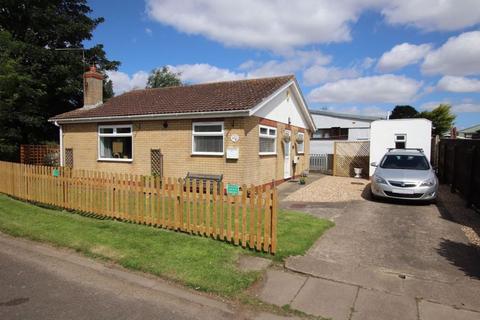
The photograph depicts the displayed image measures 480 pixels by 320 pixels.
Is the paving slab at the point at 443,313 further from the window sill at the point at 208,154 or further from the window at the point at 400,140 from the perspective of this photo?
the window at the point at 400,140

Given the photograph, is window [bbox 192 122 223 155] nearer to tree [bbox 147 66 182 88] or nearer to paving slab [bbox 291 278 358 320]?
paving slab [bbox 291 278 358 320]

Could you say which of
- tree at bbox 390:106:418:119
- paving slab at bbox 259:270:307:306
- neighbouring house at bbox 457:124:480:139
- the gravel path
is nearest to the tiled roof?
the gravel path

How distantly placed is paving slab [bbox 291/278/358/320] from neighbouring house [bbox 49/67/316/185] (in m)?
7.03

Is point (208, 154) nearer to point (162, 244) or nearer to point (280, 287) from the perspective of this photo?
point (162, 244)

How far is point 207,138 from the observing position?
11.9 m

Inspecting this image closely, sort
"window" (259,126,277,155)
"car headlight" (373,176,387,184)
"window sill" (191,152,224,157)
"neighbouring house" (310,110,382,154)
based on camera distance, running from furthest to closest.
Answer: "neighbouring house" (310,110,382,154), "window" (259,126,277,155), "window sill" (191,152,224,157), "car headlight" (373,176,387,184)

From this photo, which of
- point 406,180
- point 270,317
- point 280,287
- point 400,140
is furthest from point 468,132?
point 270,317

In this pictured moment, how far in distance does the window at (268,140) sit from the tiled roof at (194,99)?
1.50 metres

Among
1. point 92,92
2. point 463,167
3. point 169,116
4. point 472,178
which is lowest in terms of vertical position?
point 472,178

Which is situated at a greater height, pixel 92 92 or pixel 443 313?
pixel 92 92

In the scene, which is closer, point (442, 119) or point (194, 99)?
point (194, 99)

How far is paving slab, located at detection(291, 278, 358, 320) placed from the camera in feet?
11.9

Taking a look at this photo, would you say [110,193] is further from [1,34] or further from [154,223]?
[1,34]

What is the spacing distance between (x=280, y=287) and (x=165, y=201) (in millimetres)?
3237
